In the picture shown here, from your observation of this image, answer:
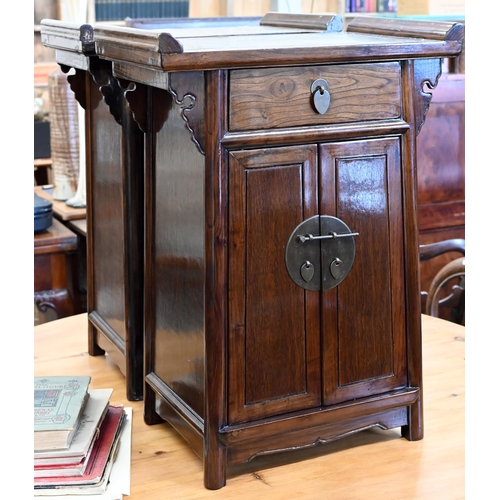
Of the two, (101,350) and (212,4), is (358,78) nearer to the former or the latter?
(101,350)

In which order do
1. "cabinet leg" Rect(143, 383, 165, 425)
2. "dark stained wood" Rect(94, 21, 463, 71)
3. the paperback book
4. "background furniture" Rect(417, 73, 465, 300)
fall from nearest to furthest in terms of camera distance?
"dark stained wood" Rect(94, 21, 463, 71)
the paperback book
"cabinet leg" Rect(143, 383, 165, 425)
"background furniture" Rect(417, 73, 465, 300)

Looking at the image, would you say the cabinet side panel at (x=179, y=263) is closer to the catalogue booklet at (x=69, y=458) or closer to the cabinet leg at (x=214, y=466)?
the cabinet leg at (x=214, y=466)

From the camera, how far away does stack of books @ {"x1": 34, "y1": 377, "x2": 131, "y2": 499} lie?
1223 millimetres

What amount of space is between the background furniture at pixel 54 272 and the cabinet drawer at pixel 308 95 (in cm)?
162

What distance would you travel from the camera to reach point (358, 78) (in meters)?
1.27

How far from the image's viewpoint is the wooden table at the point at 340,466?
1249 mm

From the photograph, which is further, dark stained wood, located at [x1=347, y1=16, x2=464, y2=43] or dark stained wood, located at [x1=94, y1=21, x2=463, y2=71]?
dark stained wood, located at [x1=347, y1=16, x2=464, y2=43]

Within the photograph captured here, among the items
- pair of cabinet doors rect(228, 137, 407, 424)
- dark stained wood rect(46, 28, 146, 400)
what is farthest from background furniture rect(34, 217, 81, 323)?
pair of cabinet doors rect(228, 137, 407, 424)

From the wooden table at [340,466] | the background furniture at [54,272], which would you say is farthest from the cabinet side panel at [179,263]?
the background furniture at [54,272]

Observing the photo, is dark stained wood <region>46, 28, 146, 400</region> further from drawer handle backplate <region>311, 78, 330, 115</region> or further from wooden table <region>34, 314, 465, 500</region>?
drawer handle backplate <region>311, 78, 330, 115</region>

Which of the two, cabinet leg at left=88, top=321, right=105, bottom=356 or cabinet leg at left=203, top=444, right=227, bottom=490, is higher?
cabinet leg at left=88, top=321, right=105, bottom=356

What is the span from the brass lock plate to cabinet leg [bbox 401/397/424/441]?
0.30 metres
